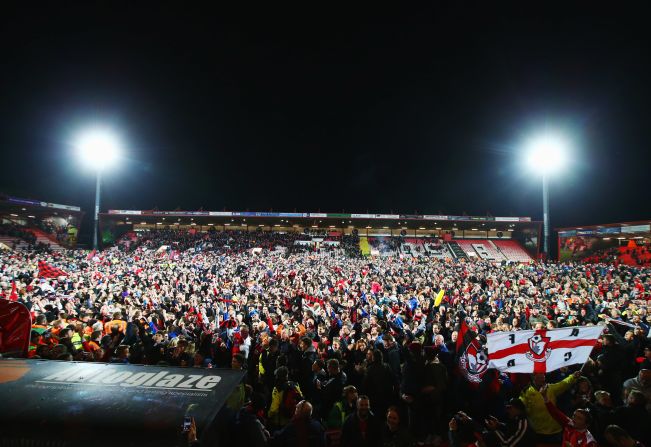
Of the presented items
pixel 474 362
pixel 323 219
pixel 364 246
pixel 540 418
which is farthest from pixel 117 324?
pixel 364 246

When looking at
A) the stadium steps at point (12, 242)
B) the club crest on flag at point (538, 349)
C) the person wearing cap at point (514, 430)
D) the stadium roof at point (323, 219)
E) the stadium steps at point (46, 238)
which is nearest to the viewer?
the person wearing cap at point (514, 430)

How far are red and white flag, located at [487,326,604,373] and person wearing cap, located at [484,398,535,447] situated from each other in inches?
36.0

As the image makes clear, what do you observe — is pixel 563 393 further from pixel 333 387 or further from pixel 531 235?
pixel 531 235

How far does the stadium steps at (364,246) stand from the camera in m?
Answer: 34.2

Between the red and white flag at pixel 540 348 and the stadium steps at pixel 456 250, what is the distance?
3122 cm

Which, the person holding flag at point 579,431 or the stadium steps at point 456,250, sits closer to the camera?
the person holding flag at point 579,431

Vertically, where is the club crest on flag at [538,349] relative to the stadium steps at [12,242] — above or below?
below

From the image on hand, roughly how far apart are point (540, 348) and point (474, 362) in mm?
865

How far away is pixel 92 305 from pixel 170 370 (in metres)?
8.68

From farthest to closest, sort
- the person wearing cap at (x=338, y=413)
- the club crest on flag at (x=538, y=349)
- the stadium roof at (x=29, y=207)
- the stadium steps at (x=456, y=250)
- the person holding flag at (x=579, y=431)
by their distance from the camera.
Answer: the stadium steps at (x=456, y=250)
the stadium roof at (x=29, y=207)
the club crest on flag at (x=538, y=349)
the person wearing cap at (x=338, y=413)
the person holding flag at (x=579, y=431)

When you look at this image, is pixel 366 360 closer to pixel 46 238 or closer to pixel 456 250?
pixel 456 250

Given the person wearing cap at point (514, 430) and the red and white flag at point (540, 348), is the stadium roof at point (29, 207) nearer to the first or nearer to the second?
the red and white flag at point (540, 348)

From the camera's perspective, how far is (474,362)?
4395 millimetres

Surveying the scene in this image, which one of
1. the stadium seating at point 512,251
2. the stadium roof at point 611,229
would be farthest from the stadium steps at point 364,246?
the stadium roof at point 611,229
